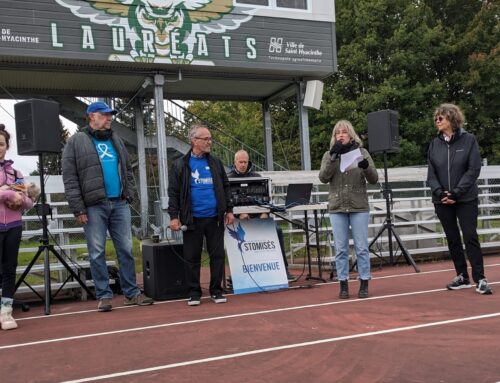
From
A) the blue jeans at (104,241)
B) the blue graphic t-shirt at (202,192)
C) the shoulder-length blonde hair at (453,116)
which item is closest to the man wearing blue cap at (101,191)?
the blue jeans at (104,241)

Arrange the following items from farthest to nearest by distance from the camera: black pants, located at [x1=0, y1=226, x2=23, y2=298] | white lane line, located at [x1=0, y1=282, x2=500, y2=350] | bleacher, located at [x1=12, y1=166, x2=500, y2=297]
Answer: bleacher, located at [x1=12, y1=166, x2=500, y2=297]
black pants, located at [x1=0, y1=226, x2=23, y2=298]
white lane line, located at [x1=0, y1=282, x2=500, y2=350]

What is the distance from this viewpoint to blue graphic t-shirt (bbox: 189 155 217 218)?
586cm

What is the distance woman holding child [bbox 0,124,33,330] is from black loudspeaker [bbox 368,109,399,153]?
16.8 ft

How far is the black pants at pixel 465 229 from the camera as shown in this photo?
5723 millimetres

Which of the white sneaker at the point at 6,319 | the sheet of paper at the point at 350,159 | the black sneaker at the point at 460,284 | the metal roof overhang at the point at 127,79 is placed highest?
the metal roof overhang at the point at 127,79

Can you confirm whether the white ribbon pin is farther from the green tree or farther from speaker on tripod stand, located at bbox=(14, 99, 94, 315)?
the green tree

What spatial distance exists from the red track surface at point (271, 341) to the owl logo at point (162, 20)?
20.6 feet

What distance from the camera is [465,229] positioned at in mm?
5746

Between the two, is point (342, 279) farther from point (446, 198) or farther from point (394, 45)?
point (394, 45)

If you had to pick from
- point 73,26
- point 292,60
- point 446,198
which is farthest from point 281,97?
point 446,198

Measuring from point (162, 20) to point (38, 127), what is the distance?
5738mm

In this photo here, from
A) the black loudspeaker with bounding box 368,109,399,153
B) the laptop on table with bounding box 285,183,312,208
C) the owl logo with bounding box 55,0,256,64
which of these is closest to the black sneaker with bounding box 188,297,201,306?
the laptop on table with bounding box 285,183,312,208

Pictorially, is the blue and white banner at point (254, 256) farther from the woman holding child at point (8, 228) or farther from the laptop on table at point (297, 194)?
the woman holding child at point (8, 228)

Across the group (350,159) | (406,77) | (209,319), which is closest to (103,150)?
(209,319)
